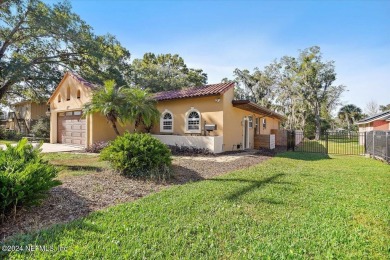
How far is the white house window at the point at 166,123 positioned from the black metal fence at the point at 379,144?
1211cm

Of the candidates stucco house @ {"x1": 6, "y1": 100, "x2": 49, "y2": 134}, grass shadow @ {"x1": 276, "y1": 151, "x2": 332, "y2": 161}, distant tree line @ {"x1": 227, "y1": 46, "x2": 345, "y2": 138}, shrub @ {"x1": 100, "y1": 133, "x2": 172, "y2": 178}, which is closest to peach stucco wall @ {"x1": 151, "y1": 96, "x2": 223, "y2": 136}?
grass shadow @ {"x1": 276, "y1": 151, "x2": 332, "y2": 161}

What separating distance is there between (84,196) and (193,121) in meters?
10.4

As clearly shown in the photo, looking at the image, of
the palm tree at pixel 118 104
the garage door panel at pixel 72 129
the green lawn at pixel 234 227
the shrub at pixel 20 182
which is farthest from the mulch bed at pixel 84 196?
the garage door panel at pixel 72 129

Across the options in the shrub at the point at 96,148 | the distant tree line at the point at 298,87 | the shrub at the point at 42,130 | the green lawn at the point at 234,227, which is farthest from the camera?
the distant tree line at the point at 298,87

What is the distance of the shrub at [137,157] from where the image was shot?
709cm

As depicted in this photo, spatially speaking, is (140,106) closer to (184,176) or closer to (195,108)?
(195,108)

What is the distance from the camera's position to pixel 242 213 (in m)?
4.27

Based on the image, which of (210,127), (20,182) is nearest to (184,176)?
(20,182)

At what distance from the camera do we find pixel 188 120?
15312 mm

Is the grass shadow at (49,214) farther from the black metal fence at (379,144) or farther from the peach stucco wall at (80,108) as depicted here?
the black metal fence at (379,144)

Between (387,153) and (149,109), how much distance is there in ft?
41.7

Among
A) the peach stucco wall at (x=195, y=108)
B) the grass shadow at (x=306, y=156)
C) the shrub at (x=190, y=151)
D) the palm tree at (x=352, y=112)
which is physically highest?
the palm tree at (x=352, y=112)

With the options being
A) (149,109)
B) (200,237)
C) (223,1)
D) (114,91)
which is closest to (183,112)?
(149,109)

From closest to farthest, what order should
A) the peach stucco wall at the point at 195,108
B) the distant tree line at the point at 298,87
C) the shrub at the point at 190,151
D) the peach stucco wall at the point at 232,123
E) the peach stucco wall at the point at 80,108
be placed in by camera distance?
1. the shrub at the point at 190,151
2. the peach stucco wall at the point at 195,108
3. the peach stucco wall at the point at 232,123
4. the peach stucco wall at the point at 80,108
5. the distant tree line at the point at 298,87
